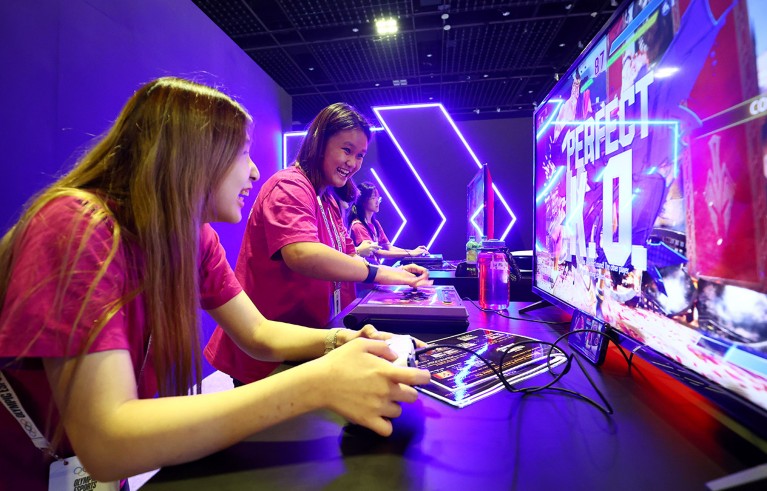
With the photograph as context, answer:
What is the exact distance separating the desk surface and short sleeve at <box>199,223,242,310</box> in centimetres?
43

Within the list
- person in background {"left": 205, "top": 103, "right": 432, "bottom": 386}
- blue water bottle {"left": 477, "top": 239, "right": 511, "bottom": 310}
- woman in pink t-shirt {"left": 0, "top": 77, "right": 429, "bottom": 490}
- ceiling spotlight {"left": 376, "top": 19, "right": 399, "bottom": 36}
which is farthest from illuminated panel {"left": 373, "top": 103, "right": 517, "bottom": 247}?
woman in pink t-shirt {"left": 0, "top": 77, "right": 429, "bottom": 490}

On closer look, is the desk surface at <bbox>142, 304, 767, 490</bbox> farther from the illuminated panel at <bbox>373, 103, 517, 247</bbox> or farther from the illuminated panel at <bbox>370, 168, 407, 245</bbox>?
the illuminated panel at <bbox>370, 168, 407, 245</bbox>

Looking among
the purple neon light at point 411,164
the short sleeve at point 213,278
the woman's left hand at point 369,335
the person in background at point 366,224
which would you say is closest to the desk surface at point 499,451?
the woman's left hand at point 369,335

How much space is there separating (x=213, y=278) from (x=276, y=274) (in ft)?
1.29

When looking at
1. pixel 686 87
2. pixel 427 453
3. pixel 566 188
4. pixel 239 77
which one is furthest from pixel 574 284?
pixel 239 77

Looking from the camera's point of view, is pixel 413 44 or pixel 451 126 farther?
pixel 451 126

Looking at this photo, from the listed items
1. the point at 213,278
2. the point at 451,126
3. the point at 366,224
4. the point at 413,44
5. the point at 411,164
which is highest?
the point at 413,44

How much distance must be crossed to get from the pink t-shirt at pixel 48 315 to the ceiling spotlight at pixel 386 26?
144 inches

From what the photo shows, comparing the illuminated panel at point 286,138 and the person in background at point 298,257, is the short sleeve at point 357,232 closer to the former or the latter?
the illuminated panel at point 286,138

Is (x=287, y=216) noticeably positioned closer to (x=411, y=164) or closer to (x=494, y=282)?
(x=494, y=282)

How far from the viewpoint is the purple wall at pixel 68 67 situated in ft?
4.91

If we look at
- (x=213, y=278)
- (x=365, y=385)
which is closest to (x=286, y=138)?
(x=213, y=278)

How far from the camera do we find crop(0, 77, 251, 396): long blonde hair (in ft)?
1.82

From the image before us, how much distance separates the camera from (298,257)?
1.11 metres
